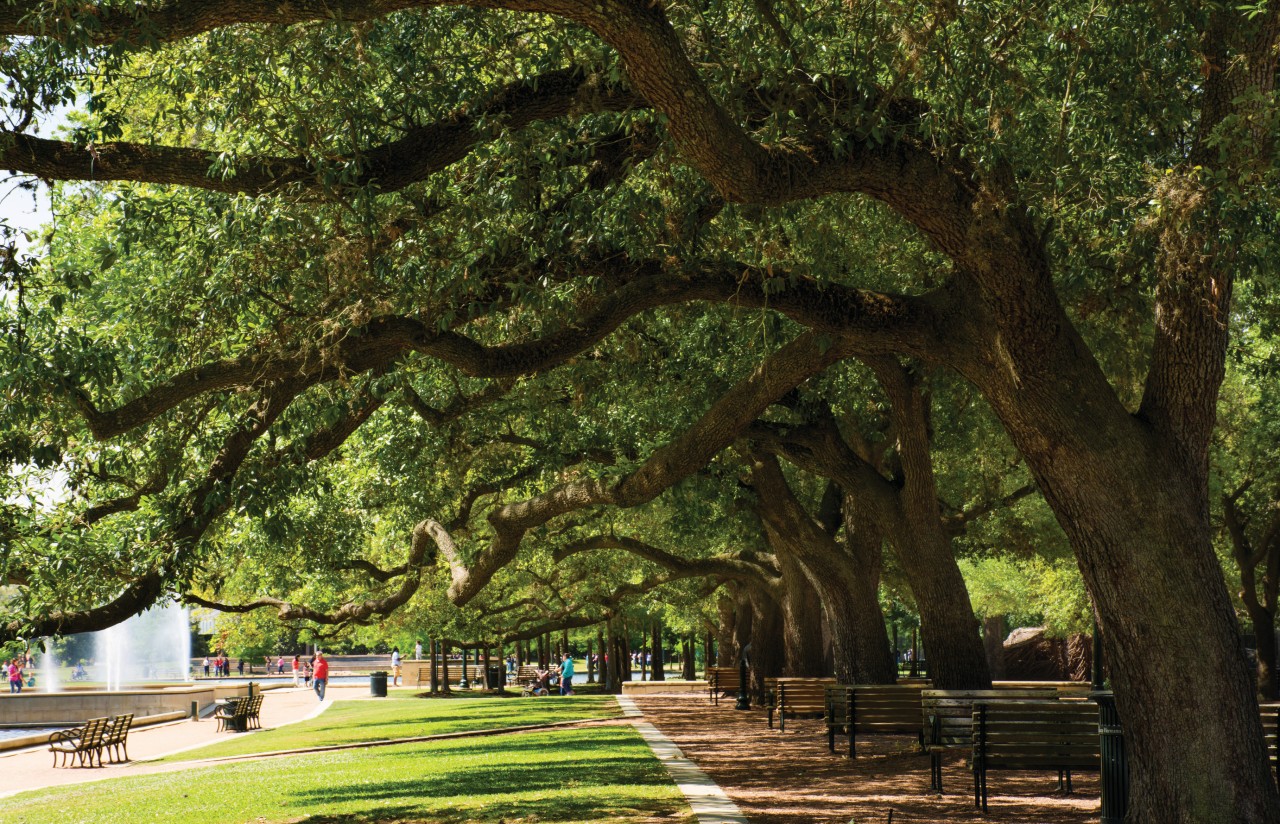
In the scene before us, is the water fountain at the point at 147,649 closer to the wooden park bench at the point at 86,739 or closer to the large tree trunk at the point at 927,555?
the wooden park bench at the point at 86,739

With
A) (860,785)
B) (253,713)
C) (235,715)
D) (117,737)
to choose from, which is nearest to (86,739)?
(117,737)

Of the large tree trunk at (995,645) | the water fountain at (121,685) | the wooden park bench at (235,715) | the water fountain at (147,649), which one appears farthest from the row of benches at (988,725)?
the water fountain at (147,649)

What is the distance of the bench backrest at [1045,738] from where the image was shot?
36.9 ft

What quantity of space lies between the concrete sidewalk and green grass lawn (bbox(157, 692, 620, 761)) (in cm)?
70

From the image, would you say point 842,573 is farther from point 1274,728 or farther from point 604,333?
point 604,333

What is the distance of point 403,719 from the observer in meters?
29.8

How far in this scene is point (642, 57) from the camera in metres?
7.53

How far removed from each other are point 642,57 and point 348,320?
3.52 meters

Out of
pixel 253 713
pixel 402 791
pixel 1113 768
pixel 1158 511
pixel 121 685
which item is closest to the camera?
pixel 1158 511

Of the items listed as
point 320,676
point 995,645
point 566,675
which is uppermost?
point 320,676

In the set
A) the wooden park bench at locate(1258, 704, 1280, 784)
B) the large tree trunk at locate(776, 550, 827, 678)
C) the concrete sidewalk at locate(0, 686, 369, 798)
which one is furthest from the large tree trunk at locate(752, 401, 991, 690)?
the concrete sidewalk at locate(0, 686, 369, 798)

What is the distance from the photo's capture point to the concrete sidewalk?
19078mm

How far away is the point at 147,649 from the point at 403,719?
97.9 ft

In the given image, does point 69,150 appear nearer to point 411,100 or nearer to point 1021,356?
point 411,100
